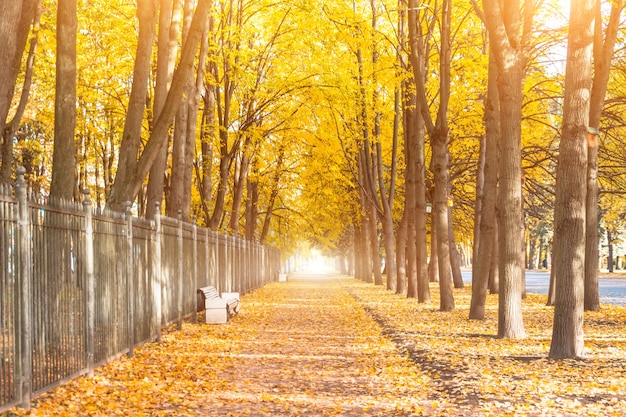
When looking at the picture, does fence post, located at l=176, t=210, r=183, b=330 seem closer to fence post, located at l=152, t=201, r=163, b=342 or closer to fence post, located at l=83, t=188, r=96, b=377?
fence post, located at l=152, t=201, r=163, b=342

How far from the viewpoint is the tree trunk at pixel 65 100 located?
12.6m

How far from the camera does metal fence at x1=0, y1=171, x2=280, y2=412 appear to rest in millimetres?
7430

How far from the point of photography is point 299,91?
2992 cm

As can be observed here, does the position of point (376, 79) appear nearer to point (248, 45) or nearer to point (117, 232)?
point (248, 45)

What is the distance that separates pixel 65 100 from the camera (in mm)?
12750

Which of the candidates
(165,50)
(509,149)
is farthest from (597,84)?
(165,50)

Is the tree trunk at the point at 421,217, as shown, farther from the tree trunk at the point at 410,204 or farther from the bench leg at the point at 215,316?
the bench leg at the point at 215,316

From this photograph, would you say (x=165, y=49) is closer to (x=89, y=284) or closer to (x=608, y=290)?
(x=89, y=284)

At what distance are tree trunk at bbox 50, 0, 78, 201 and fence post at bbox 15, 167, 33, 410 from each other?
484cm

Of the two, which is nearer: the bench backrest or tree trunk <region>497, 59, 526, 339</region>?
tree trunk <region>497, 59, 526, 339</region>

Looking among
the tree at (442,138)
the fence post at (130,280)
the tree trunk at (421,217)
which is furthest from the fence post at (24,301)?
the tree trunk at (421,217)

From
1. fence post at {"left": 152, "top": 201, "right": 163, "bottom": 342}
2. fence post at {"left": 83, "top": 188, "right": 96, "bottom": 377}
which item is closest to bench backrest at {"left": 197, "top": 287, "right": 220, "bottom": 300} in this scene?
fence post at {"left": 152, "top": 201, "right": 163, "bottom": 342}

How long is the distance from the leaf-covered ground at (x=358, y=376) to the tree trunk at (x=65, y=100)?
2.94 m

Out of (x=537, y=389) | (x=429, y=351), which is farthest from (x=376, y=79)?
(x=537, y=389)
